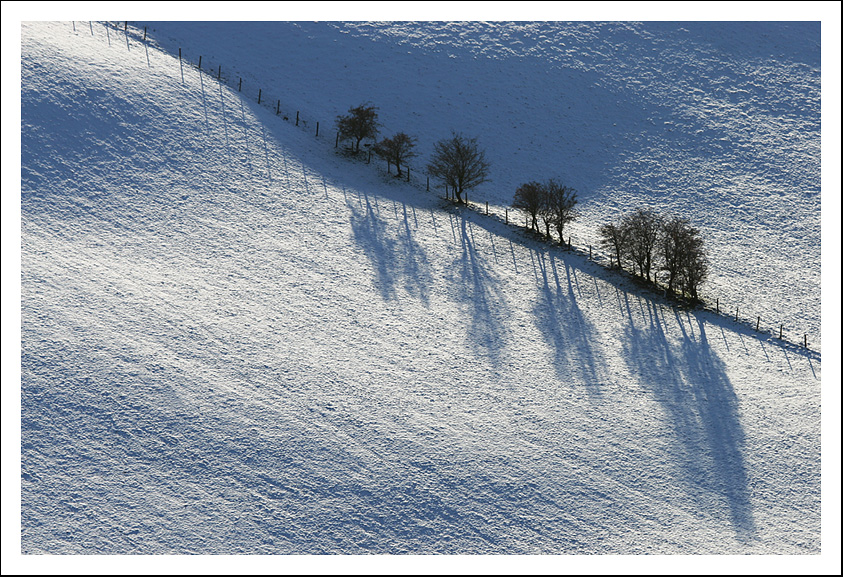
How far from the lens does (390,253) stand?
41344 millimetres

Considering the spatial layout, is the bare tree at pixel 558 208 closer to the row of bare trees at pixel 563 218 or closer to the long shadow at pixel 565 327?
the row of bare trees at pixel 563 218

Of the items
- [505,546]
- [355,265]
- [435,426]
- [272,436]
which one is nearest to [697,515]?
[505,546]

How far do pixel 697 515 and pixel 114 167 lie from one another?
3525 cm

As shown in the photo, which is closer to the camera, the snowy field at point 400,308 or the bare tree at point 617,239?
the snowy field at point 400,308

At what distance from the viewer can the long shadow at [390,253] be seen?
3872 cm

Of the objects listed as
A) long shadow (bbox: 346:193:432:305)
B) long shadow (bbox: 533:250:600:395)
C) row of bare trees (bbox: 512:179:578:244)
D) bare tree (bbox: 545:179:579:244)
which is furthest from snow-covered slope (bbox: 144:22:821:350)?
long shadow (bbox: 346:193:432:305)

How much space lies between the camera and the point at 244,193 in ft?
145

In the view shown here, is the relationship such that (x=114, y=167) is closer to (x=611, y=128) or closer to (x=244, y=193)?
(x=244, y=193)

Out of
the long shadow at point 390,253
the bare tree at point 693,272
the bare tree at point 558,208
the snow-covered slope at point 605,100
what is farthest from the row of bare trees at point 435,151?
the bare tree at point 693,272

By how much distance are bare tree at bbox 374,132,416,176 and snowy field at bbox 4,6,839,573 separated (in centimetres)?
195

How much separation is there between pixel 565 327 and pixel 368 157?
20.7 meters

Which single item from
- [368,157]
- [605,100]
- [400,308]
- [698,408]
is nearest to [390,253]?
[400,308]

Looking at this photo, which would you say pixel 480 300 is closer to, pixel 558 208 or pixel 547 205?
pixel 547 205

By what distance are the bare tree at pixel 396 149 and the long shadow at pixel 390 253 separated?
527cm
